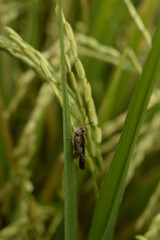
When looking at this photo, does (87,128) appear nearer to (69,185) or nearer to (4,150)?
(69,185)

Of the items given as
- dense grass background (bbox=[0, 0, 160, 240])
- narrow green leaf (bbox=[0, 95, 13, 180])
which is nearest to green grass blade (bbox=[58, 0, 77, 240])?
dense grass background (bbox=[0, 0, 160, 240])

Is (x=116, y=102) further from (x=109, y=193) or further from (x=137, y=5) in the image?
(x=109, y=193)

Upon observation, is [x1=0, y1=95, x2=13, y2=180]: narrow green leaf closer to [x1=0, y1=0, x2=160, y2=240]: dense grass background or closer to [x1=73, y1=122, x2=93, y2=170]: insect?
[x1=0, y1=0, x2=160, y2=240]: dense grass background

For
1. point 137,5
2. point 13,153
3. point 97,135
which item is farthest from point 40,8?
point 97,135

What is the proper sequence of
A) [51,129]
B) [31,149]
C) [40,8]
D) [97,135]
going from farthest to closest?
1. [40,8]
2. [51,129]
3. [31,149]
4. [97,135]

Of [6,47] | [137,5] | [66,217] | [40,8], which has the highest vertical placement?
[40,8]

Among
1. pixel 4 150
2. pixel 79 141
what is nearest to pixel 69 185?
pixel 79 141

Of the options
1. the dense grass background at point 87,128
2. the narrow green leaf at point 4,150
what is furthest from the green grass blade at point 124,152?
the narrow green leaf at point 4,150
